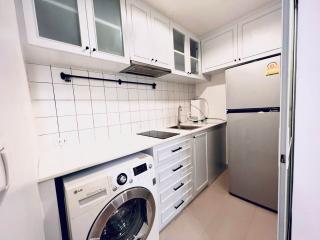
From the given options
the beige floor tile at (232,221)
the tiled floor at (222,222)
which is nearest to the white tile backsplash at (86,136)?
the tiled floor at (222,222)

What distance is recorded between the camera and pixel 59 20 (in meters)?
0.99

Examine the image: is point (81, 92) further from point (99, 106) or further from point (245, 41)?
point (245, 41)

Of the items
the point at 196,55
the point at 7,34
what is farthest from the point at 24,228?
the point at 196,55

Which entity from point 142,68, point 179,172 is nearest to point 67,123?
point 142,68

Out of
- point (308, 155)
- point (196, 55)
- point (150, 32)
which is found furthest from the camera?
point (196, 55)

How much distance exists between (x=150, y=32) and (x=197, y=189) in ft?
6.40

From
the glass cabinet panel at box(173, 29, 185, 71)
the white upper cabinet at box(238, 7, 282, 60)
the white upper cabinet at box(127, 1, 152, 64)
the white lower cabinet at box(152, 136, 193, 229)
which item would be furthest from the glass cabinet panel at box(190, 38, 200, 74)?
the white lower cabinet at box(152, 136, 193, 229)

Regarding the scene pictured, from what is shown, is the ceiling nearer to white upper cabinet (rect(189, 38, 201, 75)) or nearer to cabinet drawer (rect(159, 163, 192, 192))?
white upper cabinet (rect(189, 38, 201, 75))

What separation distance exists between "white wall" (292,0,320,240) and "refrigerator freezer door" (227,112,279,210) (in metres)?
0.72

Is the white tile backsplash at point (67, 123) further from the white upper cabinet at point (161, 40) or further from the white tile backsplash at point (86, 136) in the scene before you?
the white upper cabinet at point (161, 40)

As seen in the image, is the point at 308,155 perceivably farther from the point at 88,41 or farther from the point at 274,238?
the point at 88,41

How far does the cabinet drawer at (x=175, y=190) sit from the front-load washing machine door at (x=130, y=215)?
0.24 metres

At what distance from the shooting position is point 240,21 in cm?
186

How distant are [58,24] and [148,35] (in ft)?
2.69
